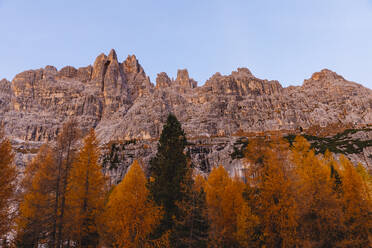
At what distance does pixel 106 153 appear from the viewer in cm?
10081

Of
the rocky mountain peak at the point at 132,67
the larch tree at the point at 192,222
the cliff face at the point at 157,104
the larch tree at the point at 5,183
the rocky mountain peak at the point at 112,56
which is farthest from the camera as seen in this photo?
the rocky mountain peak at the point at 132,67

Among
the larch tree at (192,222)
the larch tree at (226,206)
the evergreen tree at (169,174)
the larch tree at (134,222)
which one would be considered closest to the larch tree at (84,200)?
the larch tree at (134,222)

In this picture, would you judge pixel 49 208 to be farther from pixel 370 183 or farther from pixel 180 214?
pixel 370 183

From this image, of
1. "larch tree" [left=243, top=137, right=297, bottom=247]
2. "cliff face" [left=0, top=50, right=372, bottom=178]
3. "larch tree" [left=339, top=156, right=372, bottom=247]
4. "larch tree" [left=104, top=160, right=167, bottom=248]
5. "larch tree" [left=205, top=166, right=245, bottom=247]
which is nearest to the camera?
"larch tree" [left=104, top=160, right=167, bottom=248]

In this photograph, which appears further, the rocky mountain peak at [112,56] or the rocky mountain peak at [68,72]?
the rocky mountain peak at [112,56]

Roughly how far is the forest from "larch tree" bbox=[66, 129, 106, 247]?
71mm

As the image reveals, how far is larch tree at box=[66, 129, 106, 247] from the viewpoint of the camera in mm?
16734

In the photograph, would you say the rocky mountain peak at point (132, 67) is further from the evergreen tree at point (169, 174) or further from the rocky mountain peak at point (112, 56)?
the evergreen tree at point (169, 174)

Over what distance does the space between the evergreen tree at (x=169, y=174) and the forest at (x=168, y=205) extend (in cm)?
7

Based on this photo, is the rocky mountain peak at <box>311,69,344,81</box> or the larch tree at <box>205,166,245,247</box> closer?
the larch tree at <box>205,166,245,247</box>

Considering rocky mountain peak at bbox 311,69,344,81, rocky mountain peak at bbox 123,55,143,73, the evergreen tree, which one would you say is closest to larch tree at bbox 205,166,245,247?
the evergreen tree

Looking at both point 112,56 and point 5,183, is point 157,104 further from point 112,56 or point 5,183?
point 5,183

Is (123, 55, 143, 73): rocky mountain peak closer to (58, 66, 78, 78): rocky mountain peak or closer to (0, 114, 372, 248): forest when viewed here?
(58, 66, 78, 78): rocky mountain peak

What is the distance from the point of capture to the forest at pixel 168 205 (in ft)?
47.1
